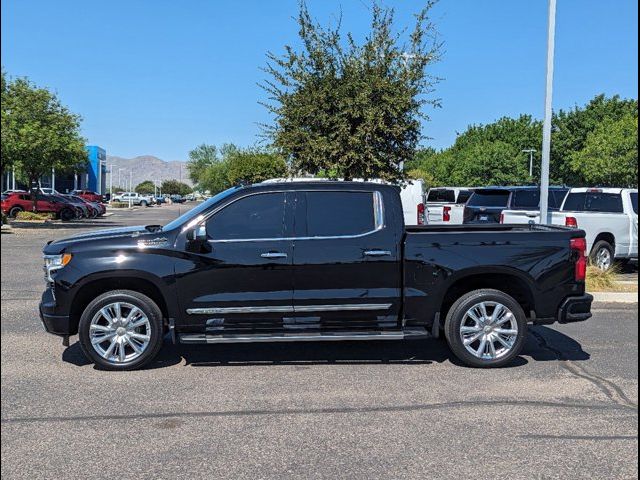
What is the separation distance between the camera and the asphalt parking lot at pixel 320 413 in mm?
4020

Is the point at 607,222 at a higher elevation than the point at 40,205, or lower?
lower

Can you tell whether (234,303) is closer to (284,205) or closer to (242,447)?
(284,205)

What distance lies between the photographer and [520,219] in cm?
1423

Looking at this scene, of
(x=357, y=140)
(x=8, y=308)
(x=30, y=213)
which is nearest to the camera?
(x=8, y=308)

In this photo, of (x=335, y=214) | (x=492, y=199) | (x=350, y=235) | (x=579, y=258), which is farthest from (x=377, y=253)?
(x=492, y=199)

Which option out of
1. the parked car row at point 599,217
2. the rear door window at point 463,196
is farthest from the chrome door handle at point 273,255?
the rear door window at point 463,196

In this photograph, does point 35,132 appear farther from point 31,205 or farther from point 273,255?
point 273,255

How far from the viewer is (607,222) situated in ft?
44.7

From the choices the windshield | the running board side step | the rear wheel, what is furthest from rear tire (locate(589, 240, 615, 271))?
the rear wheel

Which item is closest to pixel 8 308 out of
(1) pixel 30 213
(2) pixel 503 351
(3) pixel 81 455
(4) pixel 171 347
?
(4) pixel 171 347

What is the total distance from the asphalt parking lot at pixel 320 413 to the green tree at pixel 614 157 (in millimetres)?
38106

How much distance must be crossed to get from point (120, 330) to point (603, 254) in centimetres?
1112

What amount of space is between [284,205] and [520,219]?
9141mm

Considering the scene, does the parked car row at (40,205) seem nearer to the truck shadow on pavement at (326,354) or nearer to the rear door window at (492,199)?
the rear door window at (492,199)
